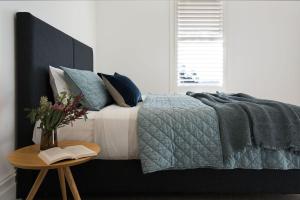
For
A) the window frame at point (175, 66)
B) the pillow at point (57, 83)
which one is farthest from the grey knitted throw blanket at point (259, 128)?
the window frame at point (175, 66)

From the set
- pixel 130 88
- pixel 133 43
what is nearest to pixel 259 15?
pixel 133 43

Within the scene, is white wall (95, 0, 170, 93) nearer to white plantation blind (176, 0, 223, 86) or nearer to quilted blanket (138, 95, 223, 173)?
white plantation blind (176, 0, 223, 86)

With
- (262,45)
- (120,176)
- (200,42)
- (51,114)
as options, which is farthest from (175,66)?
(51,114)

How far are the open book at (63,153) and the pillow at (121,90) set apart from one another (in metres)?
0.80

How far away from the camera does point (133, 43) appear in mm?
4375

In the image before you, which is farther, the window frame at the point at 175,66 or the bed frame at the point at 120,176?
the window frame at the point at 175,66

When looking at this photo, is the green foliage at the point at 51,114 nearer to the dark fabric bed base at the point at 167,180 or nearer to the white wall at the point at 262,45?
the dark fabric bed base at the point at 167,180

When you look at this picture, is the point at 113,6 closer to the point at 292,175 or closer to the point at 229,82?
the point at 229,82

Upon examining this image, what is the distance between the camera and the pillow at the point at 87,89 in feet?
6.61

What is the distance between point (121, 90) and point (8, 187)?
3.54 ft

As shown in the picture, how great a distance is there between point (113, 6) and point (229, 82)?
2292 millimetres

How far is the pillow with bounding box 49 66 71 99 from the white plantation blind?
2.60 m

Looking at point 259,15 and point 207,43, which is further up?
point 259,15

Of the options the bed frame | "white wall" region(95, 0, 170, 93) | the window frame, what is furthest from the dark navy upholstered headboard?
the window frame
